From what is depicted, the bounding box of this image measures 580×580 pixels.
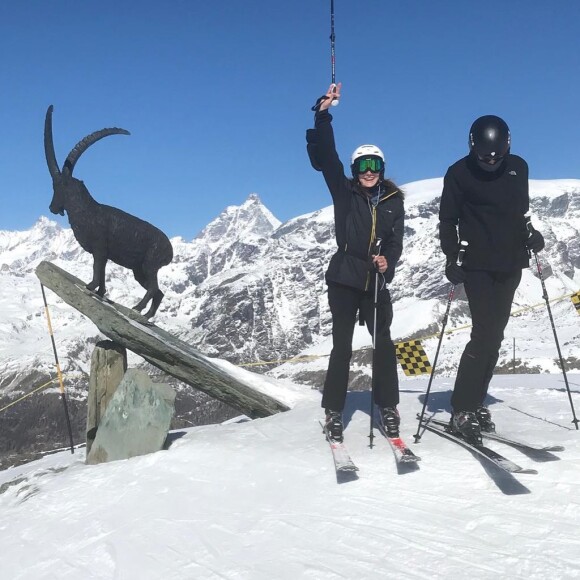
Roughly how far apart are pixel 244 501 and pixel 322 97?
A: 4621 mm

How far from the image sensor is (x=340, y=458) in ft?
19.4

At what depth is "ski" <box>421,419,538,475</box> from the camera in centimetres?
496

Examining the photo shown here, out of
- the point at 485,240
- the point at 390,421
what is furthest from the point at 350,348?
the point at 485,240

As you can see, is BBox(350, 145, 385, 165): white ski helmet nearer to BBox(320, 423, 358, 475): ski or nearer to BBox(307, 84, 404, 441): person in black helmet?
BBox(307, 84, 404, 441): person in black helmet

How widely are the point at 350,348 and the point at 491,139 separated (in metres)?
2.80

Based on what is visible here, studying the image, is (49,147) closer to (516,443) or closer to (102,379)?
(102,379)

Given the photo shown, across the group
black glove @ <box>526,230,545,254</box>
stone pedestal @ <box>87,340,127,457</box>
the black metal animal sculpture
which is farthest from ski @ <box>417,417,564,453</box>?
the black metal animal sculpture

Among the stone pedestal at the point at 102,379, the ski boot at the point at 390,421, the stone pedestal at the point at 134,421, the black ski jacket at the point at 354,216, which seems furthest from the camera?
the stone pedestal at the point at 102,379

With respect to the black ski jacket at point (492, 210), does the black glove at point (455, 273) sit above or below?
below

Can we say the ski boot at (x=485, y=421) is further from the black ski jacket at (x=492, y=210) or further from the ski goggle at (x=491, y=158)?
the ski goggle at (x=491, y=158)

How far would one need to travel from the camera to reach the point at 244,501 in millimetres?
5746

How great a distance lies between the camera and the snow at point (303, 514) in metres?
4.22

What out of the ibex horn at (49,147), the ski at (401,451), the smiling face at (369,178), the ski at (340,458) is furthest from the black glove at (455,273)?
the ibex horn at (49,147)

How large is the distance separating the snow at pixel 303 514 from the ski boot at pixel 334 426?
21cm
